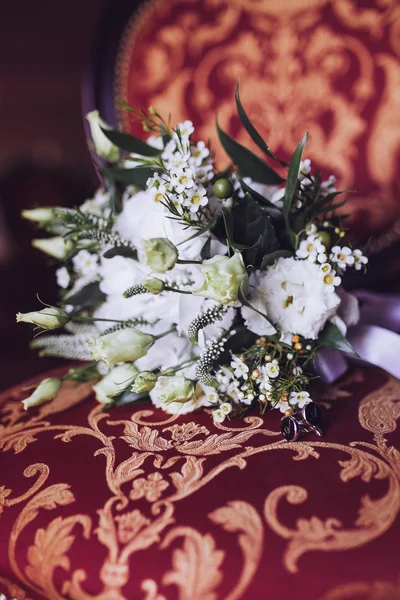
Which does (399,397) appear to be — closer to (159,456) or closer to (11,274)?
(159,456)

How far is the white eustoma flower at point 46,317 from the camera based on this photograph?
0.51 m

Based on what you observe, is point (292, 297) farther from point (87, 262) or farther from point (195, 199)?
point (87, 262)

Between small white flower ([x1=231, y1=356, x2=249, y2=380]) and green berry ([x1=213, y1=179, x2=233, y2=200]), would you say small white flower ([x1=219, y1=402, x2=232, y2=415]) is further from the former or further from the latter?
green berry ([x1=213, y1=179, x2=233, y2=200])

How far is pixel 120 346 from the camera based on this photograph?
525 millimetres

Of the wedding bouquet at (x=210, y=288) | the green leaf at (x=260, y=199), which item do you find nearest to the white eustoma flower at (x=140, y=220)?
the wedding bouquet at (x=210, y=288)

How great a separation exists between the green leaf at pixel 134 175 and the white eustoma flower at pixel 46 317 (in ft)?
0.66

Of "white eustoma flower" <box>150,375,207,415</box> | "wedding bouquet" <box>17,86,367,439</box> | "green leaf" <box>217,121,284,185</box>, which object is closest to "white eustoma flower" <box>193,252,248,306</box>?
"wedding bouquet" <box>17,86,367,439</box>

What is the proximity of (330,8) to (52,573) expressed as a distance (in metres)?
0.83

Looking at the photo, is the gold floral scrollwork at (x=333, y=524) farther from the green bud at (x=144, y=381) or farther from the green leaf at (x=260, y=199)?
the green leaf at (x=260, y=199)

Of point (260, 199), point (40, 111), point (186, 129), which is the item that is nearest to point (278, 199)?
point (260, 199)

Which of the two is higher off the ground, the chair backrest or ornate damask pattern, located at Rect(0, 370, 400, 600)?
the chair backrest

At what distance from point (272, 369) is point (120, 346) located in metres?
0.16

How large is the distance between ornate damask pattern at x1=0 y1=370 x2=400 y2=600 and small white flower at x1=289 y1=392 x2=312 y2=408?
0.03 meters

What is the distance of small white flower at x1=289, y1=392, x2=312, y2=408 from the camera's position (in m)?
0.54
